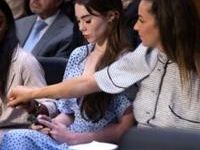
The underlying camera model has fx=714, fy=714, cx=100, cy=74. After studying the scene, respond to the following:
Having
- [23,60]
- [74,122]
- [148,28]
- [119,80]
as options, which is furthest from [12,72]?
[148,28]

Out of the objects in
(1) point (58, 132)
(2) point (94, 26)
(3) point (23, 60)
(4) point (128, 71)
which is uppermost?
(2) point (94, 26)

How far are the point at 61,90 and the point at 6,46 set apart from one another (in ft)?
1.93

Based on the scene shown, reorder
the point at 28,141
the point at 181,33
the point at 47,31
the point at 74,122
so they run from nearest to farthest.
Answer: the point at 181,33, the point at 28,141, the point at 74,122, the point at 47,31

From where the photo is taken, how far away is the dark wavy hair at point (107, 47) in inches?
108

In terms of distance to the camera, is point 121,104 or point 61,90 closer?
point 61,90

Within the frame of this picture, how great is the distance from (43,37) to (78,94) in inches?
71.2

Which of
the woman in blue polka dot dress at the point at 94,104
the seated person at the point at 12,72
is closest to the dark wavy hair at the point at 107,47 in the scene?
the woman in blue polka dot dress at the point at 94,104

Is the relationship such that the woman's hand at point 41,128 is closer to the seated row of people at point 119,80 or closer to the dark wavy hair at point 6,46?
the seated row of people at point 119,80

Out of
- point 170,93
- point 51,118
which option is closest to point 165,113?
point 170,93

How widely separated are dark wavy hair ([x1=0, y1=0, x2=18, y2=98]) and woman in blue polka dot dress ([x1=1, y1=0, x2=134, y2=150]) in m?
0.34

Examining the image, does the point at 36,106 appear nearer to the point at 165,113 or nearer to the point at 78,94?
the point at 78,94

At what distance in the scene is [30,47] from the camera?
4.51 m

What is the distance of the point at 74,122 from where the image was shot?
2.87 m

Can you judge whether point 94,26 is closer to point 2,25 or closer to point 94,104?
point 94,104
